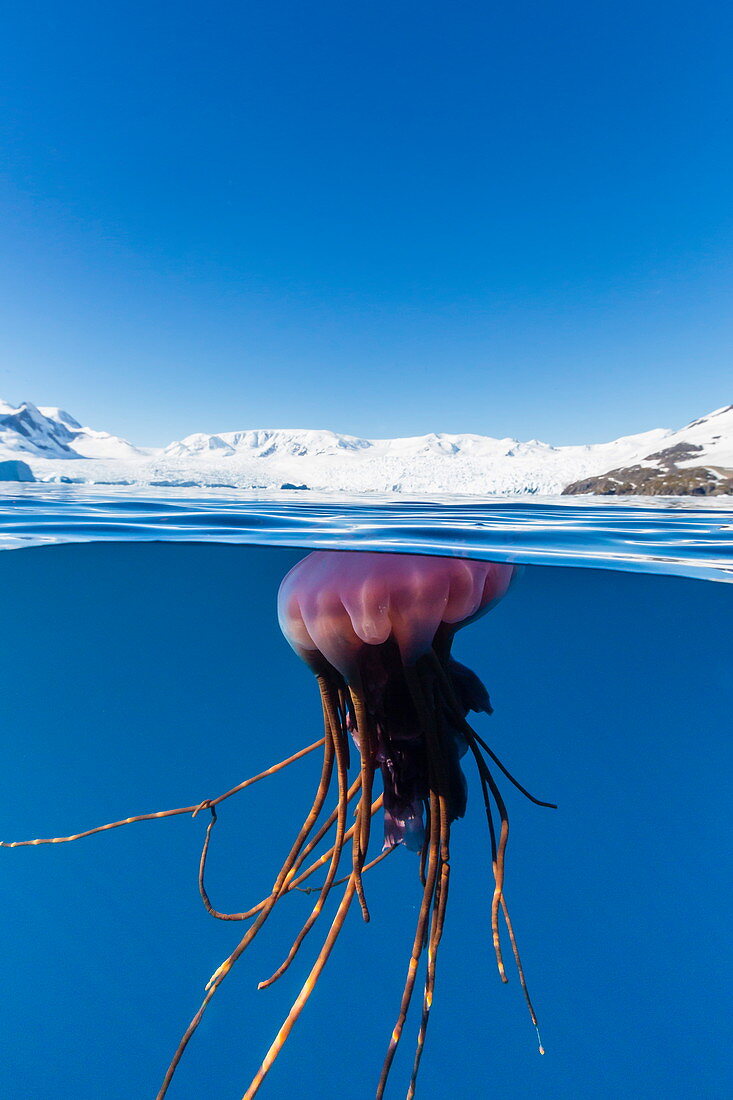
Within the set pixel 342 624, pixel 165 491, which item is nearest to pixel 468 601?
pixel 342 624

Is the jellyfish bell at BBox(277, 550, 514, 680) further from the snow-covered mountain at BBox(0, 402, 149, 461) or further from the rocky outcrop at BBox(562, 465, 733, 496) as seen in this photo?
the snow-covered mountain at BBox(0, 402, 149, 461)

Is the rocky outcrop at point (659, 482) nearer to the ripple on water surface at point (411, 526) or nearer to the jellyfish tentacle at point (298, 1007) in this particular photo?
the ripple on water surface at point (411, 526)

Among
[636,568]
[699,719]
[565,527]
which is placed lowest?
[699,719]

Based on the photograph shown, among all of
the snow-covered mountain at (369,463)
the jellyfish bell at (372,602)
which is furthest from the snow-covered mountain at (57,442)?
the jellyfish bell at (372,602)

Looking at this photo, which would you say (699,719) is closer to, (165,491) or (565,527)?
(565,527)

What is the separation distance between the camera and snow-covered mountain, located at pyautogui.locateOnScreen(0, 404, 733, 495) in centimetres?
1070

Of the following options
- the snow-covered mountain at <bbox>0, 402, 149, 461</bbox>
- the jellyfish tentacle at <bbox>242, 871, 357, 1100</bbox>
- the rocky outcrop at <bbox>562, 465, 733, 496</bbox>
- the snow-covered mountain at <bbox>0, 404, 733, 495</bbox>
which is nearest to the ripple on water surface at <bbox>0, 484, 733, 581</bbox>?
the rocky outcrop at <bbox>562, 465, 733, 496</bbox>

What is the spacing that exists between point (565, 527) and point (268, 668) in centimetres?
702

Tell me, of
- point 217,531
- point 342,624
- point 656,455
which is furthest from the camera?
point 656,455

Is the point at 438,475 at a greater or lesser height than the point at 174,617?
greater

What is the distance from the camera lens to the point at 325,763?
137cm

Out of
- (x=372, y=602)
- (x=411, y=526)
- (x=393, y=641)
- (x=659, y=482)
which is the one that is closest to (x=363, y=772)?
(x=393, y=641)

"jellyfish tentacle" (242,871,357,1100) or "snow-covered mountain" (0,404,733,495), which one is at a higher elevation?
"snow-covered mountain" (0,404,733,495)

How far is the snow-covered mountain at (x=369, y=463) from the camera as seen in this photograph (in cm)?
1070
